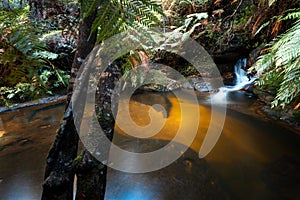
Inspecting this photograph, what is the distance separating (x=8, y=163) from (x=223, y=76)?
6.42 m

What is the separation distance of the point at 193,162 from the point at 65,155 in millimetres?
2226

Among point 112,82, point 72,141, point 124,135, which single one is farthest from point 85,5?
point 124,135

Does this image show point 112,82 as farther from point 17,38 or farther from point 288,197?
point 288,197

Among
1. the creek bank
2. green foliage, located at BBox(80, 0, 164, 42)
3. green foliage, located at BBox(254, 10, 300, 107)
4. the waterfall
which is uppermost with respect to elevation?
green foliage, located at BBox(80, 0, 164, 42)

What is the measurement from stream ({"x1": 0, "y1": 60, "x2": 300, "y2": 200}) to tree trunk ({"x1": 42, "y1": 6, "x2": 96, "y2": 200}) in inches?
47.4

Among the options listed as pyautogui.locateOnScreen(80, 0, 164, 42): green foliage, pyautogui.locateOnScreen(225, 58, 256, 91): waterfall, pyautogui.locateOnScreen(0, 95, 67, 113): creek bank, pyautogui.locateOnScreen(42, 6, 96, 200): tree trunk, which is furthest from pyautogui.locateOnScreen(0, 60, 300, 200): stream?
pyautogui.locateOnScreen(80, 0, 164, 42): green foliage

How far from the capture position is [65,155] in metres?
1.82

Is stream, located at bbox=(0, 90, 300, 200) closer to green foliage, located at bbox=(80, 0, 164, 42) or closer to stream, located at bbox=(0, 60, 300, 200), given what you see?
stream, located at bbox=(0, 60, 300, 200)

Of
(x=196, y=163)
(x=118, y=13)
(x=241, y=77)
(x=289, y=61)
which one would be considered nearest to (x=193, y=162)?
(x=196, y=163)

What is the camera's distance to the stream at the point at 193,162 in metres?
2.90

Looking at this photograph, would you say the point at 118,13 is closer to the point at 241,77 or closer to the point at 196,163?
the point at 196,163

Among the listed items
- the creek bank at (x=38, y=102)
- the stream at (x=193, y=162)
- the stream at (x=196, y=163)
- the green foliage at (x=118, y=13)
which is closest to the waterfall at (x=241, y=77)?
the stream at (x=193, y=162)

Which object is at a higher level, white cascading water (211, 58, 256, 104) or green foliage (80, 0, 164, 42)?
green foliage (80, 0, 164, 42)

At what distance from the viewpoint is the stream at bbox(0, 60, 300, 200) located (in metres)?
2.90
